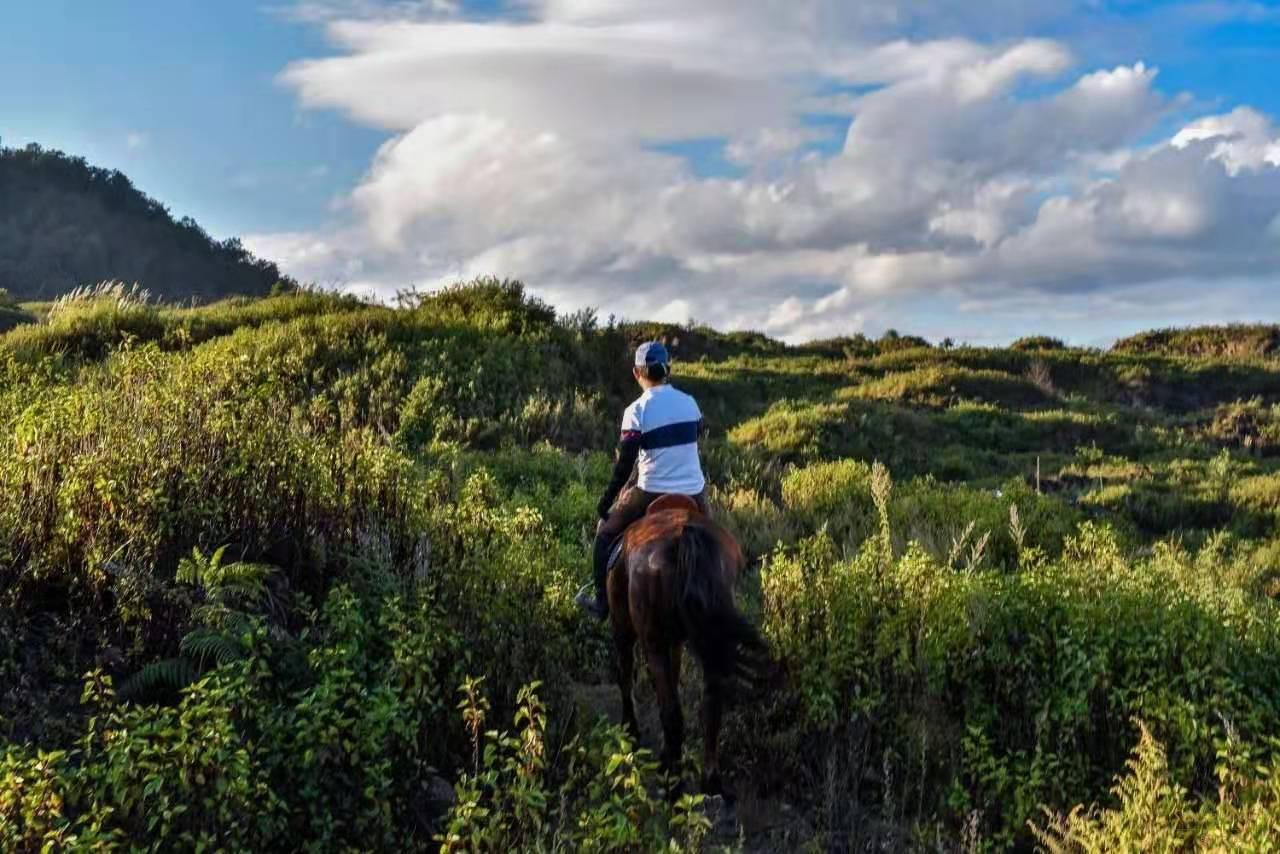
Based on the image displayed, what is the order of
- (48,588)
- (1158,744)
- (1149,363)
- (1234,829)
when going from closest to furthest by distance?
(1234,829), (1158,744), (48,588), (1149,363)

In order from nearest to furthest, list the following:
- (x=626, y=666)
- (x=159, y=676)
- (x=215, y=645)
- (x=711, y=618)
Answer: (x=215, y=645) → (x=159, y=676) → (x=711, y=618) → (x=626, y=666)

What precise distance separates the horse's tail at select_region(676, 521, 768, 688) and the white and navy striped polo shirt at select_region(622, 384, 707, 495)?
3.68 ft

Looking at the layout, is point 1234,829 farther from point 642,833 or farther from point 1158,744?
point 642,833

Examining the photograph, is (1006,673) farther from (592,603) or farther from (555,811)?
(555,811)

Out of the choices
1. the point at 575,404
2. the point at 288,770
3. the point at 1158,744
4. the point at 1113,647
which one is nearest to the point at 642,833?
the point at 288,770

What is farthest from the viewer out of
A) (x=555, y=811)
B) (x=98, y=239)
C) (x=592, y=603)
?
(x=98, y=239)

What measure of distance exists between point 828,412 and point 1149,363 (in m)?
16.4

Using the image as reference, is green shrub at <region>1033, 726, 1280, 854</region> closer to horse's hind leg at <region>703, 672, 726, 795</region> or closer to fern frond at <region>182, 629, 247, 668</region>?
horse's hind leg at <region>703, 672, 726, 795</region>

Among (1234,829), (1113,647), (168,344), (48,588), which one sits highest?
(168,344)

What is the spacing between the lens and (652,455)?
7137 mm

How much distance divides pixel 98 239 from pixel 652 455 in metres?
65.6

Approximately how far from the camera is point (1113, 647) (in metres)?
6.67

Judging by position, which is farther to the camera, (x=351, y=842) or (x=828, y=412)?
(x=828, y=412)

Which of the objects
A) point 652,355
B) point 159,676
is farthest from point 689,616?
point 159,676
